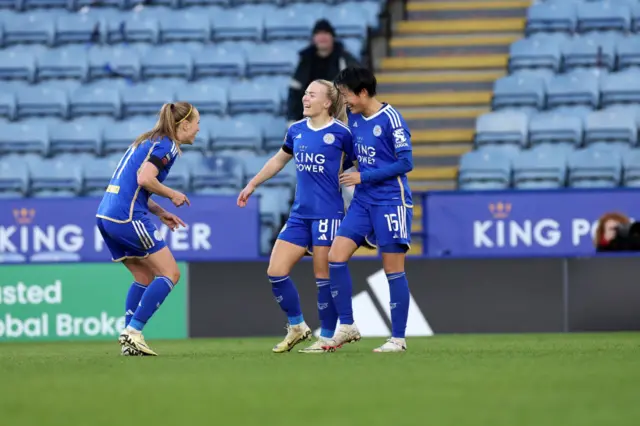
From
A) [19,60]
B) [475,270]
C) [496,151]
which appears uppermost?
[19,60]

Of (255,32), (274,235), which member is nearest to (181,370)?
(274,235)

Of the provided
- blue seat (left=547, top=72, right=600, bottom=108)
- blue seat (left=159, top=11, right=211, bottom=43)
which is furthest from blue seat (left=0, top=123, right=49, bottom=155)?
blue seat (left=547, top=72, right=600, bottom=108)

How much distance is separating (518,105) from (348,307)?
8.46 meters

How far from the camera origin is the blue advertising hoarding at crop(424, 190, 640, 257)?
1358 cm

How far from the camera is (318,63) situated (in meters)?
15.1

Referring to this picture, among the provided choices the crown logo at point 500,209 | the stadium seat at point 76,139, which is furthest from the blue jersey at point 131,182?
the stadium seat at point 76,139

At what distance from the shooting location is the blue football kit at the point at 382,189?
8.80 metres

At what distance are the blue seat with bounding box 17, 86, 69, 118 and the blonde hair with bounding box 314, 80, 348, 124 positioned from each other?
8.77 metres

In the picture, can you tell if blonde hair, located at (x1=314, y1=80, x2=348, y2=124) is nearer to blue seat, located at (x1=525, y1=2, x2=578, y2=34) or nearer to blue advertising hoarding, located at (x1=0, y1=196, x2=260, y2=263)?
blue advertising hoarding, located at (x1=0, y1=196, x2=260, y2=263)

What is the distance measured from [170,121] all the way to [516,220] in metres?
5.58

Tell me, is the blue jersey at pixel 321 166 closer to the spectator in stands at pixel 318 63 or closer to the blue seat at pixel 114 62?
the spectator in stands at pixel 318 63

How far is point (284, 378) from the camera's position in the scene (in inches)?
260

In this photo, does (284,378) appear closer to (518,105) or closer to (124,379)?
(124,379)

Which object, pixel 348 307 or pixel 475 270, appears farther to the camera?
pixel 475 270
